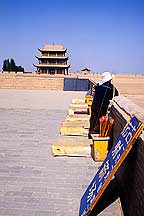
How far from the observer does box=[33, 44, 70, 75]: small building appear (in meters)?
37.9

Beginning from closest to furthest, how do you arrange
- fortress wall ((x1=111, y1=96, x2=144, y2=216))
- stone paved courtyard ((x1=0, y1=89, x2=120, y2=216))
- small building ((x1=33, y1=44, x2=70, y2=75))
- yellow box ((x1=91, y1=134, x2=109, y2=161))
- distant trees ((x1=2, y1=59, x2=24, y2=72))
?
1. fortress wall ((x1=111, y1=96, x2=144, y2=216))
2. stone paved courtyard ((x1=0, y1=89, x2=120, y2=216))
3. yellow box ((x1=91, y1=134, x2=109, y2=161))
4. small building ((x1=33, y1=44, x2=70, y2=75))
5. distant trees ((x1=2, y1=59, x2=24, y2=72))

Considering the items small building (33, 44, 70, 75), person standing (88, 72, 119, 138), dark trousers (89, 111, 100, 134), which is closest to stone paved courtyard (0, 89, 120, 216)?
dark trousers (89, 111, 100, 134)

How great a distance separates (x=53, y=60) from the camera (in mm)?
38594

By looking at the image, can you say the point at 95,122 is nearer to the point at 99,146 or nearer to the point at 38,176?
the point at 99,146

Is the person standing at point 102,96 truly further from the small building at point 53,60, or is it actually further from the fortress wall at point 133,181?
the small building at point 53,60

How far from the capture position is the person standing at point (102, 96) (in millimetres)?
4840

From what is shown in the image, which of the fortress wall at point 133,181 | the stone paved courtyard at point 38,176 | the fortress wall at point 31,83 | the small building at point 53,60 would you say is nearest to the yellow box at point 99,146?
the stone paved courtyard at point 38,176

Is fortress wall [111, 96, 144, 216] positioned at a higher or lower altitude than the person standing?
lower

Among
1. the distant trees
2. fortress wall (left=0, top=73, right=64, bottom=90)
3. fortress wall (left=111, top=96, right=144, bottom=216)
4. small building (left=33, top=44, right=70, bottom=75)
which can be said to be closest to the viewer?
fortress wall (left=111, top=96, right=144, bottom=216)

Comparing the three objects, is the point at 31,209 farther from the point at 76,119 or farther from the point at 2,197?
the point at 76,119

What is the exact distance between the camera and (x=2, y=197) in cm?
294

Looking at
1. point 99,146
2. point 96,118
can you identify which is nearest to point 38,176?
point 99,146

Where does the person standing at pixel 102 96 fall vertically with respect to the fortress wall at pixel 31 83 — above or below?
above

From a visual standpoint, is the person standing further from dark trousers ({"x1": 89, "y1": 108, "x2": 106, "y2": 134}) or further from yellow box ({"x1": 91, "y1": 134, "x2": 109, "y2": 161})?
yellow box ({"x1": 91, "y1": 134, "x2": 109, "y2": 161})
